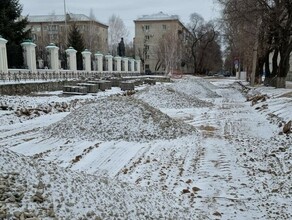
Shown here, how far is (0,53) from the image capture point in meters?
20.6

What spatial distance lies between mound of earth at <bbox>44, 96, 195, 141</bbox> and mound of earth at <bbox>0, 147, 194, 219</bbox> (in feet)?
14.7

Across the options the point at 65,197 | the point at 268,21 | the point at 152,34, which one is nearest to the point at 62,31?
the point at 152,34

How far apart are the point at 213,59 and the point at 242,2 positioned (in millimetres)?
60261

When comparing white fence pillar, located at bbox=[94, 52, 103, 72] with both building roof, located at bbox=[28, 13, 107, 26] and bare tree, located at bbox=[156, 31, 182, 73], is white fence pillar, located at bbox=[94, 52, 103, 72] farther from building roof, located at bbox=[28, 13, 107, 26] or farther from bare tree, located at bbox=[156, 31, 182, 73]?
building roof, located at bbox=[28, 13, 107, 26]

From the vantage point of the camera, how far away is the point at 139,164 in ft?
24.1

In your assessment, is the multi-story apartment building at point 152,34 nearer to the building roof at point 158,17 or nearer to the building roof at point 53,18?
the building roof at point 158,17


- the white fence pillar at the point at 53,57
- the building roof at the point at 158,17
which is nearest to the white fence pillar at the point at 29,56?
the white fence pillar at the point at 53,57

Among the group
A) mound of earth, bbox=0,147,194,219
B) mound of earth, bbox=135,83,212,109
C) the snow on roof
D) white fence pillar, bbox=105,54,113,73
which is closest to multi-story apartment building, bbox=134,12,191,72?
the snow on roof

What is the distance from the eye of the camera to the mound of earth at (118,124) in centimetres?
966

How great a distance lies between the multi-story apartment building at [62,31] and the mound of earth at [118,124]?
40205 millimetres

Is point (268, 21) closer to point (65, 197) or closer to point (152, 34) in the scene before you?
point (65, 197)

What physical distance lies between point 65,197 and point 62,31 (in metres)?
60.2

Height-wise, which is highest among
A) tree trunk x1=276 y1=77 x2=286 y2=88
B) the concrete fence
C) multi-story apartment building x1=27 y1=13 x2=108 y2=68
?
multi-story apartment building x1=27 y1=13 x2=108 y2=68

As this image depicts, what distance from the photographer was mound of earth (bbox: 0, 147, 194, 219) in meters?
3.43
